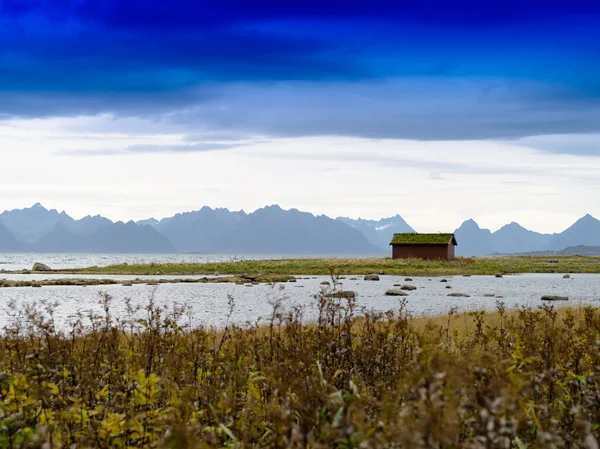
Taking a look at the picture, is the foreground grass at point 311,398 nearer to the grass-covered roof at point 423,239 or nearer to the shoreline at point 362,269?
the shoreline at point 362,269

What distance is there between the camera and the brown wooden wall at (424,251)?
95500 mm

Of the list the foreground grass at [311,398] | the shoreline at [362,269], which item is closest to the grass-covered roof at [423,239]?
the shoreline at [362,269]

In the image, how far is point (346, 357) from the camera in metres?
8.99

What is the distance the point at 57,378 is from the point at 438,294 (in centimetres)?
4087

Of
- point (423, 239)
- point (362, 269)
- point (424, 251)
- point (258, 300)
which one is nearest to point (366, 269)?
point (362, 269)

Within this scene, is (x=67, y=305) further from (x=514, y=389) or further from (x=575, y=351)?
(x=514, y=389)

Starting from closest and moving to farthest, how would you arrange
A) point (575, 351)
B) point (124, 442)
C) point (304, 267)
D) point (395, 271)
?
point (124, 442)
point (575, 351)
point (395, 271)
point (304, 267)

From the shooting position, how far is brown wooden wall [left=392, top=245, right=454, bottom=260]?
95500 mm

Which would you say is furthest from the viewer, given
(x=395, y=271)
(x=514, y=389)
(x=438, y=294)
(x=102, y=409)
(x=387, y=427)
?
(x=395, y=271)

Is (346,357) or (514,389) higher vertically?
(514,389)

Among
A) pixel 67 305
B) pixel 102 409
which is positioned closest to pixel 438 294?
pixel 67 305

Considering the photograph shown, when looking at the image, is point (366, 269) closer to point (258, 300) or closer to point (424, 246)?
point (424, 246)

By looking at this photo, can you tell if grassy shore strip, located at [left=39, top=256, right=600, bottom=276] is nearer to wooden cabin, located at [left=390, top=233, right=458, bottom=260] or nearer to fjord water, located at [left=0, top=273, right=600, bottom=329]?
wooden cabin, located at [left=390, top=233, right=458, bottom=260]

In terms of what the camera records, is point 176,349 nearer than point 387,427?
No
